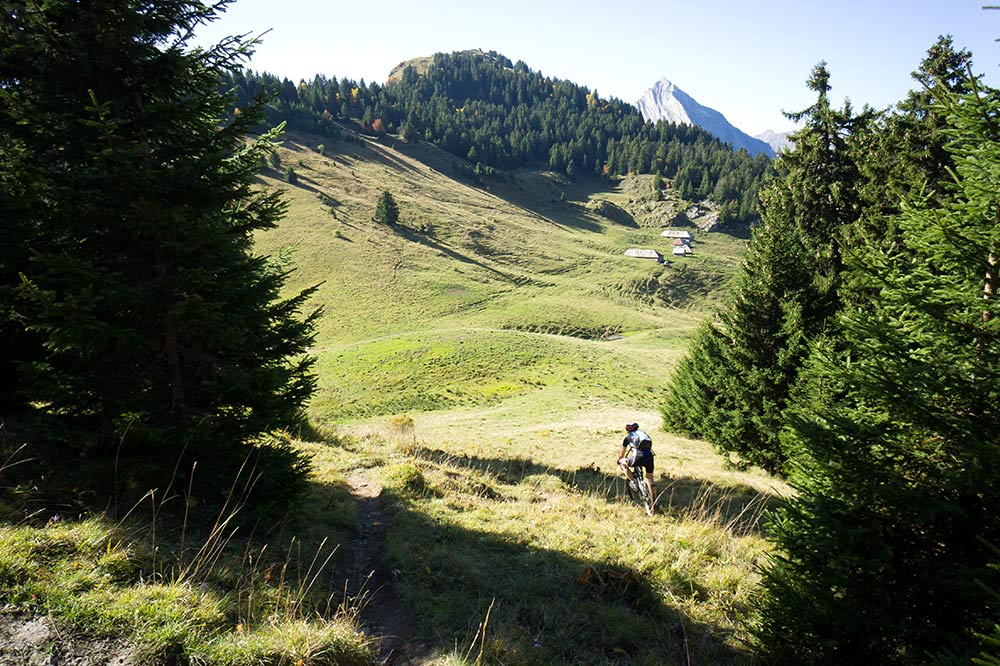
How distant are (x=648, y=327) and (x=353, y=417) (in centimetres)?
4428

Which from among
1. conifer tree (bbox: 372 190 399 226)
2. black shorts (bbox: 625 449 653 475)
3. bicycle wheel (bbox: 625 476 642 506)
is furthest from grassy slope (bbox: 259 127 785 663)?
conifer tree (bbox: 372 190 399 226)

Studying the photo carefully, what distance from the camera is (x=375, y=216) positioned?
285 ft

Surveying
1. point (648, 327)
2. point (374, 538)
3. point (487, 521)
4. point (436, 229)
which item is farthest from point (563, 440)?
point (436, 229)

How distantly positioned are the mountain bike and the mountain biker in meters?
0.08

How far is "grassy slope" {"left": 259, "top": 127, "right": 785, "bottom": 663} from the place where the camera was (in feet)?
18.1

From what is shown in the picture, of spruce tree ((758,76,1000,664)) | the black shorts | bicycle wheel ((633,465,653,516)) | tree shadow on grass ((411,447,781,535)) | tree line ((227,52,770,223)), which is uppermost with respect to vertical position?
tree line ((227,52,770,223))

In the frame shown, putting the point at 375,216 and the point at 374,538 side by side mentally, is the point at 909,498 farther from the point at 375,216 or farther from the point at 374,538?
the point at 375,216

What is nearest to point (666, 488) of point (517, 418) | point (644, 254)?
point (517, 418)

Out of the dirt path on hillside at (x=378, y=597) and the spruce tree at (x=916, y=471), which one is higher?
the spruce tree at (x=916, y=471)

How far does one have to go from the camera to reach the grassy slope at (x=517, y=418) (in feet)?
18.1

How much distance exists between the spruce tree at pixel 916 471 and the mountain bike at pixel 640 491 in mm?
4793

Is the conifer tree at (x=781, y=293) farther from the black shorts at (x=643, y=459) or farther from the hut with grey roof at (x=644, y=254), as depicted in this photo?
the hut with grey roof at (x=644, y=254)

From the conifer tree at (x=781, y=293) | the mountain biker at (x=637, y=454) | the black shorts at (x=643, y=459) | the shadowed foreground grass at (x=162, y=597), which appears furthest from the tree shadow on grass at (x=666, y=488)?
the shadowed foreground grass at (x=162, y=597)

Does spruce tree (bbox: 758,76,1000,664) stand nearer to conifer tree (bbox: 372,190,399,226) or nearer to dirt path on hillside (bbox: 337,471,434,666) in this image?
dirt path on hillside (bbox: 337,471,434,666)
